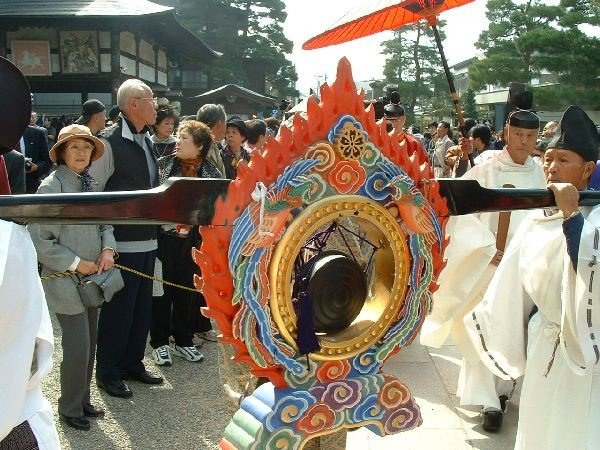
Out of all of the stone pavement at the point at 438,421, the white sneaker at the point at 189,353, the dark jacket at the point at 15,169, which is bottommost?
the stone pavement at the point at 438,421

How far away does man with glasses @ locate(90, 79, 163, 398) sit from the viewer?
3.87 metres

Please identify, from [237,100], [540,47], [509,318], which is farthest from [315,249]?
[540,47]

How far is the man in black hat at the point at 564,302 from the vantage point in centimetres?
237

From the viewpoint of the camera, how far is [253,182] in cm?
180

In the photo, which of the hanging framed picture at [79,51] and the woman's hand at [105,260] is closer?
the woman's hand at [105,260]

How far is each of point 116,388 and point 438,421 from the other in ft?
6.29

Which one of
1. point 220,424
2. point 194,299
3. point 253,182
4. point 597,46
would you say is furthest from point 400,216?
point 597,46

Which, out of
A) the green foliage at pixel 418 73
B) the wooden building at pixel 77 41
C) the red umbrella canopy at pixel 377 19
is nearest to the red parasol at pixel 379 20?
the red umbrella canopy at pixel 377 19

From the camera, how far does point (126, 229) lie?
3.90 metres

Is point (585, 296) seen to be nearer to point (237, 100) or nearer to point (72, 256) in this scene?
point (72, 256)

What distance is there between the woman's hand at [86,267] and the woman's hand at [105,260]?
0.12 feet

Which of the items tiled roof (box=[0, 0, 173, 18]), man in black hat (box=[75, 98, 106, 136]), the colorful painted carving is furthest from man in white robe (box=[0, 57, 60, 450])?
tiled roof (box=[0, 0, 173, 18])

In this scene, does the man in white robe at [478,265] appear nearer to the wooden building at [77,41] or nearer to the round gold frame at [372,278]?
the round gold frame at [372,278]

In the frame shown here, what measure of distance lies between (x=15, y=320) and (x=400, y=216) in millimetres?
1143
